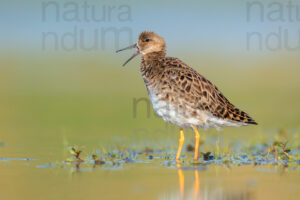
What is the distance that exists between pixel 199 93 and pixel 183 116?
21.1 inches

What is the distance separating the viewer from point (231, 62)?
30641 mm

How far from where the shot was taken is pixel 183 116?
36.8 feet

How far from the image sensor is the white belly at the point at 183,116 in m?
11.2

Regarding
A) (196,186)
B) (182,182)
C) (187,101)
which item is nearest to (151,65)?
(187,101)

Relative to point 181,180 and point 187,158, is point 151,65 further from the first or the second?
point 181,180

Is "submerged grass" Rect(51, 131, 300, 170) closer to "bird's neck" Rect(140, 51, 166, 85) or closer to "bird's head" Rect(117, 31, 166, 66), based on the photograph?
"bird's neck" Rect(140, 51, 166, 85)

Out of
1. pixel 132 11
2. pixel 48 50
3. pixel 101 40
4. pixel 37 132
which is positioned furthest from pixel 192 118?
pixel 132 11

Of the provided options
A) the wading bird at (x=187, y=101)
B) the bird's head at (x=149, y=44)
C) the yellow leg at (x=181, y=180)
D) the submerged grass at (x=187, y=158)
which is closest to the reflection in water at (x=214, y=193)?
the yellow leg at (x=181, y=180)

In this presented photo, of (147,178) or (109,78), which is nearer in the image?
(147,178)

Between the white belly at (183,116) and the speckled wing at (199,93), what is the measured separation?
11 cm

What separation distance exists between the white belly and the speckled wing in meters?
0.11

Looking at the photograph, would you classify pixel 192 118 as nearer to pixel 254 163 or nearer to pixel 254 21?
pixel 254 163

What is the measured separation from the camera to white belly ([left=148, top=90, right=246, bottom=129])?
11195 millimetres

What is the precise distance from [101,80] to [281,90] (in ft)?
24.3
